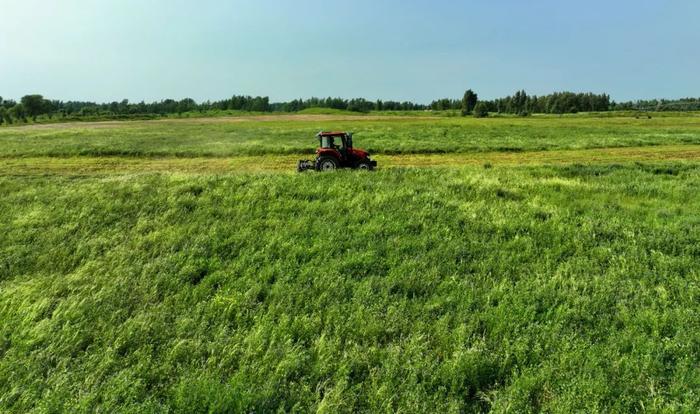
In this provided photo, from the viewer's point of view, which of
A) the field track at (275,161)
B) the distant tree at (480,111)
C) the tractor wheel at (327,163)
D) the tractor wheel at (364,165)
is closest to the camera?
the tractor wheel at (327,163)

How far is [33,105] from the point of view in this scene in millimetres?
105625

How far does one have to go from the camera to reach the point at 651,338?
211 inches

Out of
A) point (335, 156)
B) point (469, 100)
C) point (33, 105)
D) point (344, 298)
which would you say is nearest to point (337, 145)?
point (335, 156)

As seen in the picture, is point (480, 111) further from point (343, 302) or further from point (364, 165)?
point (343, 302)

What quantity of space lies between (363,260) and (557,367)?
137 inches

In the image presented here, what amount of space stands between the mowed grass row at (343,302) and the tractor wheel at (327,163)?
20.2ft

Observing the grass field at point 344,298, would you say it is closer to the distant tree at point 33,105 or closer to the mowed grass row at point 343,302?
the mowed grass row at point 343,302

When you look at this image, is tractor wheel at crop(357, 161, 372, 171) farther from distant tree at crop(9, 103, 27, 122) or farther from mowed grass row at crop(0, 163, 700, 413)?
distant tree at crop(9, 103, 27, 122)

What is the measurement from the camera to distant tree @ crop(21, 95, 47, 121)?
105m

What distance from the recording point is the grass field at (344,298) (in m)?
4.53

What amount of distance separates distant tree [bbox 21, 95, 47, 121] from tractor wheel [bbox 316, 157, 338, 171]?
11677 centimetres

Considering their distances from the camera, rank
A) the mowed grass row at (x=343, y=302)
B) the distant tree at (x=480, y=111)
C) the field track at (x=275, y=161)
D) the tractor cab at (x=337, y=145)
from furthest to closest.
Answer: the distant tree at (x=480, y=111) < the field track at (x=275, y=161) < the tractor cab at (x=337, y=145) < the mowed grass row at (x=343, y=302)

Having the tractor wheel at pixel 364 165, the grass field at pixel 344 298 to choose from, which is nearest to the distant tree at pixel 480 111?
the tractor wheel at pixel 364 165

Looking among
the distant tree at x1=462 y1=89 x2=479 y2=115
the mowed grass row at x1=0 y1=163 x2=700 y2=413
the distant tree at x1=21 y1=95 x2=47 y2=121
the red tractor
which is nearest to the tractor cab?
the red tractor
